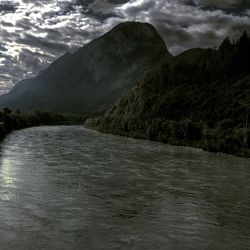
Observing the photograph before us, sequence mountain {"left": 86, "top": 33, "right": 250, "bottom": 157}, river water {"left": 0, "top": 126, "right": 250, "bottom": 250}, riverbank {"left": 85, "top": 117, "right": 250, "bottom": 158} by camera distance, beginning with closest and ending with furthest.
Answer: river water {"left": 0, "top": 126, "right": 250, "bottom": 250}
riverbank {"left": 85, "top": 117, "right": 250, "bottom": 158}
mountain {"left": 86, "top": 33, "right": 250, "bottom": 157}

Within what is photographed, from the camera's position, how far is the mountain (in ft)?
343

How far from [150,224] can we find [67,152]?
156ft

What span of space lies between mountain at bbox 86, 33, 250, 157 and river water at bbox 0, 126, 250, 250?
3345 cm

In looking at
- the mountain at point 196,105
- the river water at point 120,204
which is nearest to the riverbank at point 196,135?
the mountain at point 196,105

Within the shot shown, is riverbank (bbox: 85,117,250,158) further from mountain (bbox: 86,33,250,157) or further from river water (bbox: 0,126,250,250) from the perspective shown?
river water (bbox: 0,126,250,250)

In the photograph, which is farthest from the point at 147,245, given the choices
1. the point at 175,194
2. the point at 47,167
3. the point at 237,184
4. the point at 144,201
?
the point at 47,167

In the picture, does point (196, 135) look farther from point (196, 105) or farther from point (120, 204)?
point (120, 204)

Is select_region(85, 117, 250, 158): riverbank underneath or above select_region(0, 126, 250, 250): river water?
above

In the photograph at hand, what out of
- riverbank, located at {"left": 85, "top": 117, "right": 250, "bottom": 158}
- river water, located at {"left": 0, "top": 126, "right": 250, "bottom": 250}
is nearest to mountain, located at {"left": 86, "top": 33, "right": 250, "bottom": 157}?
riverbank, located at {"left": 85, "top": 117, "right": 250, "bottom": 158}

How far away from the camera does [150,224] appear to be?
3216cm

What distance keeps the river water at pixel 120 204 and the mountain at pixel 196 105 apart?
110 feet

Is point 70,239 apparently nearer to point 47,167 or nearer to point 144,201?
point 144,201

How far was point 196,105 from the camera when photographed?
464 feet

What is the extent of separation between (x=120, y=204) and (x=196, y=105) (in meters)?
106
